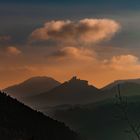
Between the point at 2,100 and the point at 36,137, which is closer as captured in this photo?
the point at 36,137

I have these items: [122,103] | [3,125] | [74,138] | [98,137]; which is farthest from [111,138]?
[122,103]

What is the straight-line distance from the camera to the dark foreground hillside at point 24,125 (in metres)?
43.9

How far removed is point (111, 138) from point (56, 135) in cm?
12972

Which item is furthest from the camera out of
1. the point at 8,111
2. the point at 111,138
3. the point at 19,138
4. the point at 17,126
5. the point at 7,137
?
the point at 111,138

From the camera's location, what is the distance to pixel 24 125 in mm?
49281

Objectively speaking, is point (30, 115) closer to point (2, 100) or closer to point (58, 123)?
point (2, 100)

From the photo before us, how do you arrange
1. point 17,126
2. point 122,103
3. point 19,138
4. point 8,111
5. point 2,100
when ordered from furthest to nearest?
point 2,100, point 8,111, point 17,126, point 19,138, point 122,103

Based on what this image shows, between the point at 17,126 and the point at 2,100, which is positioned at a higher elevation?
the point at 2,100

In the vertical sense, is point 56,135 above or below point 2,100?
below

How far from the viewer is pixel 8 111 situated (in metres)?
52.2

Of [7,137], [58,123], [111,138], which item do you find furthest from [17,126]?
[111,138]

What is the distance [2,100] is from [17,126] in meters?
9.58

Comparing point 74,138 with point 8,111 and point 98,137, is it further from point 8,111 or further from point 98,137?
point 98,137

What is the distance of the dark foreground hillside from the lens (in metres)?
43.9
